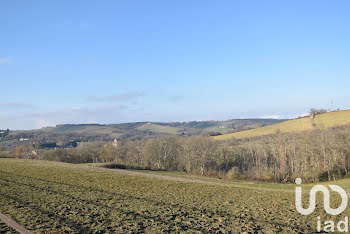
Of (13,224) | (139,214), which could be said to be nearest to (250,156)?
(139,214)

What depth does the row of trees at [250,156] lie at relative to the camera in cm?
6812

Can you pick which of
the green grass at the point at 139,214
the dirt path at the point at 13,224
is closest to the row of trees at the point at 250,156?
the green grass at the point at 139,214

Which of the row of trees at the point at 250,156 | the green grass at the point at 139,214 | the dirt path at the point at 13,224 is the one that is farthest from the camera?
the row of trees at the point at 250,156

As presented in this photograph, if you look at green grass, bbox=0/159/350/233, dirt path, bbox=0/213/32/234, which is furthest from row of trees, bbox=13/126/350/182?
dirt path, bbox=0/213/32/234

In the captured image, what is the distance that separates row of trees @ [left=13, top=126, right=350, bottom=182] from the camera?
68.1m

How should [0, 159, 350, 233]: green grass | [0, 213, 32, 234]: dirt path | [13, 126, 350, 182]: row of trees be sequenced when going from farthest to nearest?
[13, 126, 350, 182]: row of trees
[0, 159, 350, 233]: green grass
[0, 213, 32, 234]: dirt path

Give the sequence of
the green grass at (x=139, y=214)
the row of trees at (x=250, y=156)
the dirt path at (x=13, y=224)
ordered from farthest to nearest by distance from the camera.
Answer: the row of trees at (x=250, y=156) → the green grass at (x=139, y=214) → the dirt path at (x=13, y=224)

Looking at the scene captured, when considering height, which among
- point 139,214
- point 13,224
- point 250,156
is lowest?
point 250,156

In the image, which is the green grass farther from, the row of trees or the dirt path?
the row of trees

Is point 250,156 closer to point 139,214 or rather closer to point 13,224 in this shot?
point 139,214

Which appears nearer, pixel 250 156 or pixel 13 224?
pixel 13 224

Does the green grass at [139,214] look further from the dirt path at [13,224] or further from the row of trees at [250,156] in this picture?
the row of trees at [250,156]

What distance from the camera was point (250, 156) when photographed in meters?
91.6

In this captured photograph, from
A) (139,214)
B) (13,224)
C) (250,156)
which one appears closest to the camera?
(13,224)
